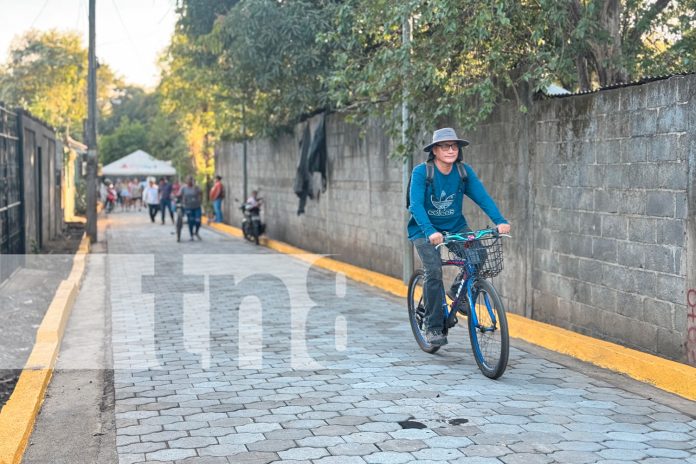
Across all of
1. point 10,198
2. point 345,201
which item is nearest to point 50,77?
point 345,201

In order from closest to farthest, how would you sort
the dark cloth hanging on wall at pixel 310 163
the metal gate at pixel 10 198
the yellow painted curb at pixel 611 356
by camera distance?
the yellow painted curb at pixel 611 356, the metal gate at pixel 10 198, the dark cloth hanging on wall at pixel 310 163

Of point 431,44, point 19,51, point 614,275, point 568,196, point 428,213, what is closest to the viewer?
point 428,213

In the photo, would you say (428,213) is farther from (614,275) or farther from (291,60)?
(291,60)

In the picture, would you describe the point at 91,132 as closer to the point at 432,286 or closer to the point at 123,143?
the point at 432,286

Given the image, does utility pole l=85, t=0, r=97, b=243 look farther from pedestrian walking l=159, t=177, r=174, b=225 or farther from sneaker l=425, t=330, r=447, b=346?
sneaker l=425, t=330, r=447, b=346

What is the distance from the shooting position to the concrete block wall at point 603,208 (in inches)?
279

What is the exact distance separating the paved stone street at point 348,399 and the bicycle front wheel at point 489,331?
15 cm

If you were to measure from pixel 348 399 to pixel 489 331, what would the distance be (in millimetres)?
1242

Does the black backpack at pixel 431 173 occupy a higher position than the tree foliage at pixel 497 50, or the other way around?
the tree foliage at pixel 497 50

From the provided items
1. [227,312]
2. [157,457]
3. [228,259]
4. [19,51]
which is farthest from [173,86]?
[157,457]

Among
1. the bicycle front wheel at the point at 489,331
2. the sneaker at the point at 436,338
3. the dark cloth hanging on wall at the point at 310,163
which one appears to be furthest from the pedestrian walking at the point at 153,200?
the bicycle front wheel at the point at 489,331

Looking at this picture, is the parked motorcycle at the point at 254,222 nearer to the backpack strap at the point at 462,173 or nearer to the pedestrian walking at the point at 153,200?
the pedestrian walking at the point at 153,200

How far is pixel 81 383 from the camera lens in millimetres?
7375

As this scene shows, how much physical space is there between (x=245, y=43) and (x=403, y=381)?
11.4m
